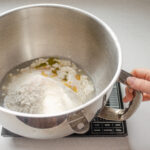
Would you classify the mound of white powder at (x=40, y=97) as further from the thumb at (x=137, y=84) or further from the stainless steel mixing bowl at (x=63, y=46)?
the thumb at (x=137, y=84)

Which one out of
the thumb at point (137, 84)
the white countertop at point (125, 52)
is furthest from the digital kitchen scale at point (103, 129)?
the thumb at point (137, 84)

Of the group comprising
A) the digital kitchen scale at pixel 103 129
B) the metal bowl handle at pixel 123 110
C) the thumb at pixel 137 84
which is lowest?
the digital kitchen scale at pixel 103 129

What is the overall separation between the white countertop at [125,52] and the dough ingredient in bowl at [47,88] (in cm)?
10

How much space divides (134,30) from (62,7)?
424 mm

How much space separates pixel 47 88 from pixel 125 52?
396mm

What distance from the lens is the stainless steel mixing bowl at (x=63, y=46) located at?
54 centimetres

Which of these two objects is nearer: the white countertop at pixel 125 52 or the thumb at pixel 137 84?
the thumb at pixel 137 84

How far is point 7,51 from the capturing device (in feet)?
2.66

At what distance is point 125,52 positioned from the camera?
94cm

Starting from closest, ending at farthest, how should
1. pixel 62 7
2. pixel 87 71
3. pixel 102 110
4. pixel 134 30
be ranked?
pixel 102 110, pixel 62 7, pixel 87 71, pixel 134 30

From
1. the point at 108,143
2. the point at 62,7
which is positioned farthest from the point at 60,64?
the point at 108,143

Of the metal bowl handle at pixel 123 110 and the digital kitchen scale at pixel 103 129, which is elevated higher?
the metal bowl handle at pixel 123 110

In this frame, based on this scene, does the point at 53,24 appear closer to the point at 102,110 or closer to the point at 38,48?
the point at 38,48

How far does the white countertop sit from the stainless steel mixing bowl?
0.34 ft
